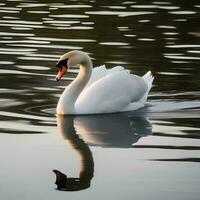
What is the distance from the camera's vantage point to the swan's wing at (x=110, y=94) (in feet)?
44.4

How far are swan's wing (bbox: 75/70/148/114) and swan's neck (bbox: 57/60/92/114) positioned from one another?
0.08 meters

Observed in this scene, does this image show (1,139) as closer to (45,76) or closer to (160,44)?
(45,76)

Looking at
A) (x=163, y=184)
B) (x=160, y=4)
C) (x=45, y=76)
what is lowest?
(x=160, y=4)

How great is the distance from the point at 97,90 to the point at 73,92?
34 centimetres

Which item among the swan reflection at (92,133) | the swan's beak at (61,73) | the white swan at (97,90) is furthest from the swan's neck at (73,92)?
the swan's beak at (61,73)

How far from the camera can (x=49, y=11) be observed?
2589cm

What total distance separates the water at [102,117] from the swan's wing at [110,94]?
169 millimetres

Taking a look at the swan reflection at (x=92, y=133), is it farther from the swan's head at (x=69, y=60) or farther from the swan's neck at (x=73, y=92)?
the swan's head at (x=69, y=60)

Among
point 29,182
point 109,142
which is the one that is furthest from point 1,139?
point 29,182

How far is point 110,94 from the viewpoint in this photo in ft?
45.1

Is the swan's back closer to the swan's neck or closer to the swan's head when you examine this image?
the swan's neck

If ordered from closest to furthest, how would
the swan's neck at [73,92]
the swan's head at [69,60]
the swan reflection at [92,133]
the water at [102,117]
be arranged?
the water at [102,117]
the swan reflection at [92,133]
the swan's neck at [73,92]
the swan's head at [69,60]

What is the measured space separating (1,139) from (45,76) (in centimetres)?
466

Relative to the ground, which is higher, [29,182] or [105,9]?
[29,182]
